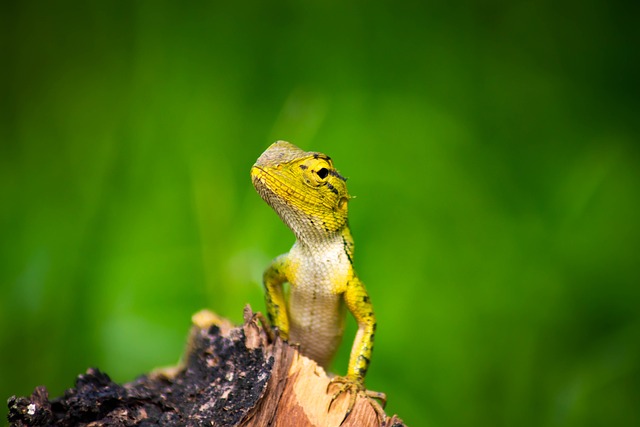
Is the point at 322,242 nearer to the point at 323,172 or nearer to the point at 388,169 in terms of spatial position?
the point at 323,172

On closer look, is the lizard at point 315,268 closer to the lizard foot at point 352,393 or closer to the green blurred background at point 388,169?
the lizard foot at point 352,393

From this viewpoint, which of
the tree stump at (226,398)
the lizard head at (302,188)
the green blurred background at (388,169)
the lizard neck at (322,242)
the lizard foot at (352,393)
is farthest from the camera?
the green blurred background at (388,169)

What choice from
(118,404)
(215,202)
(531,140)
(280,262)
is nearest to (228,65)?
(215,202)

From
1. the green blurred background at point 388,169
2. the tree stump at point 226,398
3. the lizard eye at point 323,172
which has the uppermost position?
the green blurred background at point 388,169

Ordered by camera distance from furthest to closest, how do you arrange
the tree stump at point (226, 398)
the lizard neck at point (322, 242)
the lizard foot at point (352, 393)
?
the lizard neck at point (322, 242)
the lizard foot at point (352, 393)
the tree stump at point (226, 398)

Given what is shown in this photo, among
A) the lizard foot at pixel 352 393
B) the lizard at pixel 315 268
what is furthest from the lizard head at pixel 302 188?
the lizard foot at pixel 352 393

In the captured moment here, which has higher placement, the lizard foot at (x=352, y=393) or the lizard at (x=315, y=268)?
the lizard at (x=315, y=268)

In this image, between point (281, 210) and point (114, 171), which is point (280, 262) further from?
point (114, 171)

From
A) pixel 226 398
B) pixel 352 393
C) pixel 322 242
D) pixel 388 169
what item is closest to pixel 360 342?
pixel 352 393
